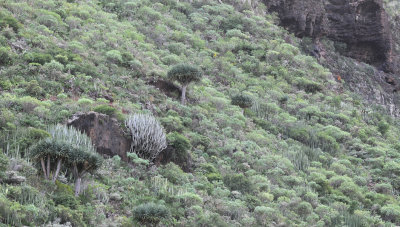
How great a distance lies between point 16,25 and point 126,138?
11.2m

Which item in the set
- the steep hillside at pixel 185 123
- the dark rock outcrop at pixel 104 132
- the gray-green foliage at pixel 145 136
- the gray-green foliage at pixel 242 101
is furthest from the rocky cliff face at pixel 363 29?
the dark rock outcrop at pixel 104 132

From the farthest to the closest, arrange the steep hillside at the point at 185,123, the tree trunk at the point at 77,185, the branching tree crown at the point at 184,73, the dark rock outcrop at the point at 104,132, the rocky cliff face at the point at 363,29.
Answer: the rocky cliff face at the point at 363,29 < the branching tree crown at the point at 184,73 < the dark rock outcrop at the point at 104,132 < the steep hillside at the point at 185,123 < the tree trunk at the point at 77,185

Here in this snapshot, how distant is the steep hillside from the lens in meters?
16.9

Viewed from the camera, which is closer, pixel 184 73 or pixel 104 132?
pixel 104 132

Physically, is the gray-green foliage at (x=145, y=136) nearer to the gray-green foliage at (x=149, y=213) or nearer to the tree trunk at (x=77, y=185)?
the tree trunk at (x=77, y=185)

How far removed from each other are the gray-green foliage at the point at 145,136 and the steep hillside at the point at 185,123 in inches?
8.2

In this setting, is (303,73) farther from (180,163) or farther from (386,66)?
(180,163)

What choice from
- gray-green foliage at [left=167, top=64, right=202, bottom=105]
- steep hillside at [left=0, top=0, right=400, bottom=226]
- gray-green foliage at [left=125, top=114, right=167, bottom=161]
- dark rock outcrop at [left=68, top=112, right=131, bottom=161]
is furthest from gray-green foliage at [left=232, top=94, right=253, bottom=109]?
dark rock outcrop at [left=68, top=112, right=131, bottom=161]

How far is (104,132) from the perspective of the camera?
19.8 meters

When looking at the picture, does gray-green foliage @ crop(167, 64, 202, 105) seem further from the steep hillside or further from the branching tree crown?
the steep hillside

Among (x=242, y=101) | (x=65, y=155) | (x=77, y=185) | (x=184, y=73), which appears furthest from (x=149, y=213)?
(x=242, y=101)

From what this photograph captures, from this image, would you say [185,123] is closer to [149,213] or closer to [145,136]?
[145,136]

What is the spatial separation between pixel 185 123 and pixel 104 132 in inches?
270

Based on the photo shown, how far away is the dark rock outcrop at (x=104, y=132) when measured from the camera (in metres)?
19.2
